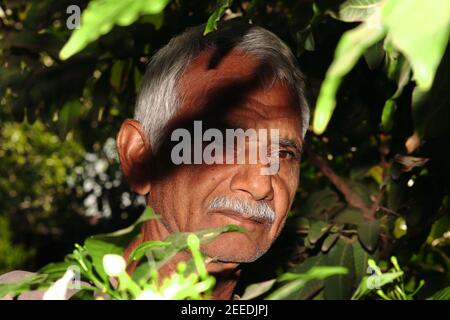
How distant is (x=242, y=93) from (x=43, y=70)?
2.54ft

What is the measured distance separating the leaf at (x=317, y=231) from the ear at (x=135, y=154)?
54cm

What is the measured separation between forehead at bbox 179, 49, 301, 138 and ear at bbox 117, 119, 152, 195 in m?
0.12

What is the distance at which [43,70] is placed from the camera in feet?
6.49

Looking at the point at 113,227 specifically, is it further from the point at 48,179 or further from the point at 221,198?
the point at 48,179

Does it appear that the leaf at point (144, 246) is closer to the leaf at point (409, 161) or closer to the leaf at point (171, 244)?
the leaf at point (171, 244)

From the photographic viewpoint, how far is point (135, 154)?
5.05ft

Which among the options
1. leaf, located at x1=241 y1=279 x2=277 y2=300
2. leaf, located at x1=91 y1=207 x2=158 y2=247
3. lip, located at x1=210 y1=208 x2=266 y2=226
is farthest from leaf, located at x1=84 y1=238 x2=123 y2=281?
lip, located at x1=210 y1=208 x2=266 y2=226

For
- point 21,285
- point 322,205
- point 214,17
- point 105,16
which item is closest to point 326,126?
point 322,205

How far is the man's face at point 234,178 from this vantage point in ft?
4.49

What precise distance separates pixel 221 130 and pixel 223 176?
0.33ft

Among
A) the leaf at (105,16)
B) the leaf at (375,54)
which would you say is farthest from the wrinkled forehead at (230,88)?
the leaf at (105,16)

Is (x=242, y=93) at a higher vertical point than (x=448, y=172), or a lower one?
higher

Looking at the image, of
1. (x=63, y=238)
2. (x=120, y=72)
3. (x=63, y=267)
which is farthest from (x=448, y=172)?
(x=63, y=238)
